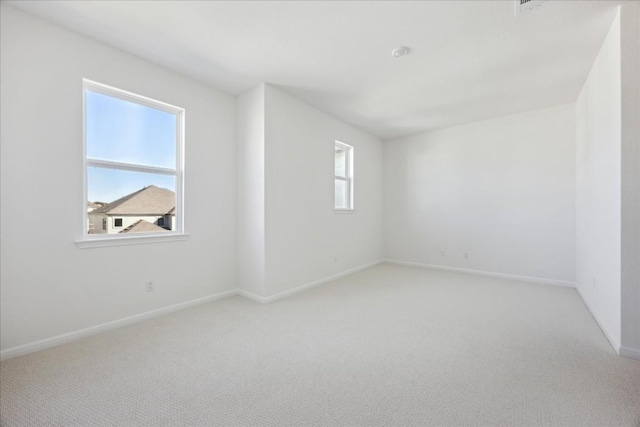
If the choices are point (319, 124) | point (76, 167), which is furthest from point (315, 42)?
point (76, 167)

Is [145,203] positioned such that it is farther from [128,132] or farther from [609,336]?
[609,336]

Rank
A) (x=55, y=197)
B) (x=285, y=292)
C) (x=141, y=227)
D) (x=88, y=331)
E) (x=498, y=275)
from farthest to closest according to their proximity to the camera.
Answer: (x=498, y=275)
(x=285, y=292)
(x=141, y=227)
(x=88, y=331)
(x=55, y=197)

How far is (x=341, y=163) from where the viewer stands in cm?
516

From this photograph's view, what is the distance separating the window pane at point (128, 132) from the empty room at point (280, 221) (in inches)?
0.7

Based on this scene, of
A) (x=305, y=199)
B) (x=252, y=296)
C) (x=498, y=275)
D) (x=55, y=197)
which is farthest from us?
(x=498, y=275)

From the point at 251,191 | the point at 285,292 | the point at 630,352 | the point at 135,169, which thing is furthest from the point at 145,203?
the point at 630,352

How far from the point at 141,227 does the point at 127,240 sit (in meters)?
0.25

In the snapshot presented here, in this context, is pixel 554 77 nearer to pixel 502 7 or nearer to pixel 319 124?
pixel 502 7

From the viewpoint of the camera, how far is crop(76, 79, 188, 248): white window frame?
8.07 feet

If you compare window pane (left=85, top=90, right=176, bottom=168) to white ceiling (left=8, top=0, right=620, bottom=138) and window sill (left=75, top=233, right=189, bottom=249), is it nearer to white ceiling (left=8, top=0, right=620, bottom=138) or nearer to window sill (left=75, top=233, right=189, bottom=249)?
white ceiling (left=8, top=0, right=620, bottom=138)

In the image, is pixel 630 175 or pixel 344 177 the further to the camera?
pixel 344 177

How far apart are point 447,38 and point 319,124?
2.15m

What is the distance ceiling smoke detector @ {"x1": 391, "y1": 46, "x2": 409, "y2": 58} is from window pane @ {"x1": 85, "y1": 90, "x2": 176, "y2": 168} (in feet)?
Result: 8.18

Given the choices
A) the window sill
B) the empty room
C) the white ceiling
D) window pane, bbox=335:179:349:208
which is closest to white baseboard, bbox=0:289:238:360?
the empty room
